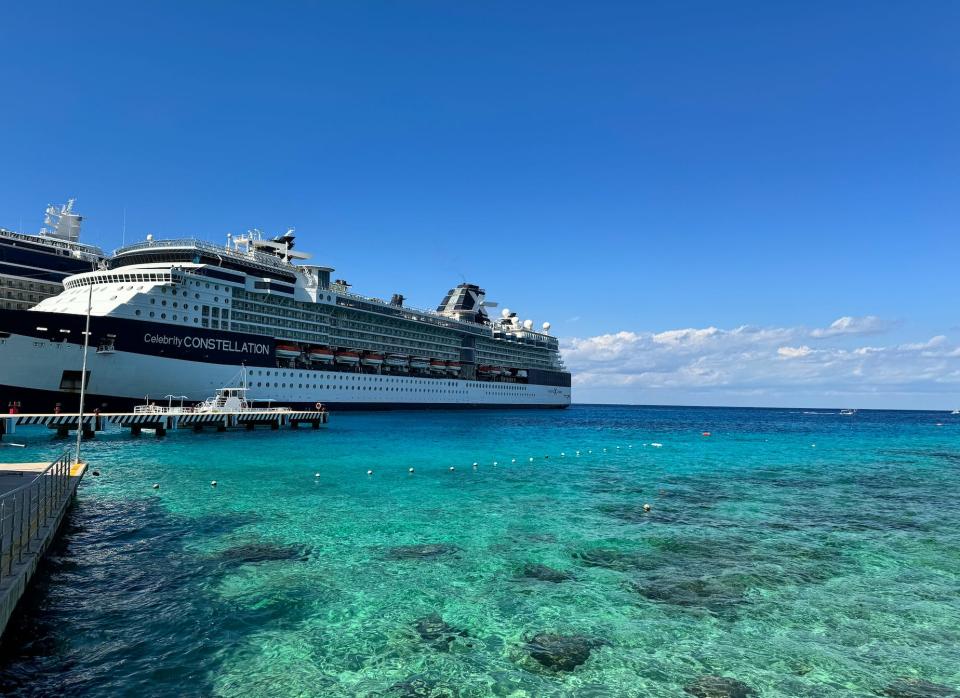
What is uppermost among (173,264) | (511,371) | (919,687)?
(173,264)

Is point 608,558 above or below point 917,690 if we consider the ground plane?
above

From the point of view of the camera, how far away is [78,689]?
23.6 feet

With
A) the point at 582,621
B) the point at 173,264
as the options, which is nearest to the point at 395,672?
the point at 582,621

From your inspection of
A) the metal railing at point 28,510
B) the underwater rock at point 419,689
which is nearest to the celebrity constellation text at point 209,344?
the metal railing at point 28,510

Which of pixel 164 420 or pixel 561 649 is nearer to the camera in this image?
pixel 561 649

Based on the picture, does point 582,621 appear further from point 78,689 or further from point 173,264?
point 173,264

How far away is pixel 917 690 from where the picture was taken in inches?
298

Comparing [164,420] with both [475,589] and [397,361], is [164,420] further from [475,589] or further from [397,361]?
[397,361]

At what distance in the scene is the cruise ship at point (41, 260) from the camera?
66.8m

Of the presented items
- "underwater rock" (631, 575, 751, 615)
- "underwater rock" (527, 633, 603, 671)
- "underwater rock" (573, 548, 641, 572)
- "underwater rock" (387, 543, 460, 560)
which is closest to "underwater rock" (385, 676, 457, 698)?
"underwater rock" (527, 633, 603, 671)

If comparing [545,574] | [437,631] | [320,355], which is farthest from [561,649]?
[320,355]

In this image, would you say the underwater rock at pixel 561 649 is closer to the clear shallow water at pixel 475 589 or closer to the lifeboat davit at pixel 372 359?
the clear shallow water at pixel 475 589

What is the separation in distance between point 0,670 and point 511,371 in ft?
350

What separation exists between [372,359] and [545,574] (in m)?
69.3
